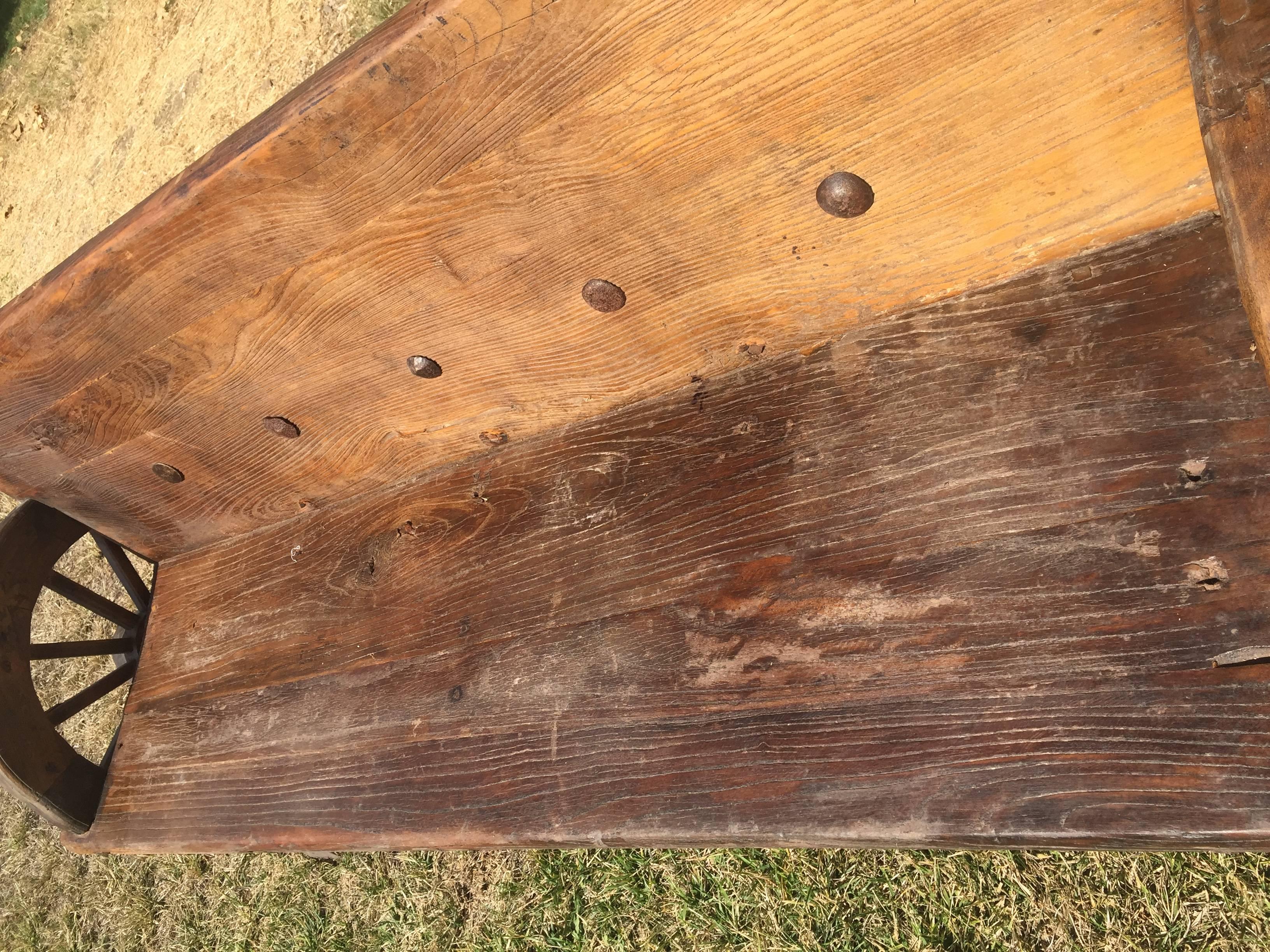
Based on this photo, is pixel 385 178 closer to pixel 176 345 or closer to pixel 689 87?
pixel 689 87

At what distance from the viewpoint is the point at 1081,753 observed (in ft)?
3.72

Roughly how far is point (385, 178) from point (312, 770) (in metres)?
1.18

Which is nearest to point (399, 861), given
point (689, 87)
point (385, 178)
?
point (385, 178)

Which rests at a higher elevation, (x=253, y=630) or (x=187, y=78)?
(x=187, y=78)

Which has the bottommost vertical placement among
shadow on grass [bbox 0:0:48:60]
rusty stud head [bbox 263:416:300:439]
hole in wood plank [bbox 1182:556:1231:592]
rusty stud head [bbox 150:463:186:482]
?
hole in wood plank [bbox 1182:556:1231:592]

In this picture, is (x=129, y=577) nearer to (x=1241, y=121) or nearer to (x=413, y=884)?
(x=413, y=884)

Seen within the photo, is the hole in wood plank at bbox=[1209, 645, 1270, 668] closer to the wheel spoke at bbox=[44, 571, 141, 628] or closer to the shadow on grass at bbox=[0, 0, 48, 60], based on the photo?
the wheel spoke at bbox=[44, 571, 141, 628]

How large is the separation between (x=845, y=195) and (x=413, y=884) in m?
2.45

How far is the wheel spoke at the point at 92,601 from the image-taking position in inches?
121

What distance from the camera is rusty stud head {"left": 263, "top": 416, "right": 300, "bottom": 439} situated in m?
2.00

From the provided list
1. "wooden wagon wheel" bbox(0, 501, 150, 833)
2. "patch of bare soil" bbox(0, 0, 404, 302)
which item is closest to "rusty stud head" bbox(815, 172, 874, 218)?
"wooden wagon wheel" bbox(0, 501, 150, 833)

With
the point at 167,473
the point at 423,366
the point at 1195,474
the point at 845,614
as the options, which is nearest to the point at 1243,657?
the point at 1195,474

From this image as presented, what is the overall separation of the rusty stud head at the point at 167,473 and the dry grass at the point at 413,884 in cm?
137

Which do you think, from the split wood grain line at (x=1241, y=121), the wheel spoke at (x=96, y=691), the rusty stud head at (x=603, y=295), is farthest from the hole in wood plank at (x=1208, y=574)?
the wheel spoke at (x=96, y=691)
